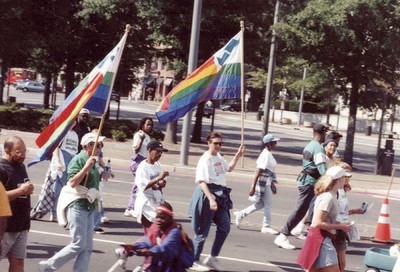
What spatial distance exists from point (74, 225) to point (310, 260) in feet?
8.62

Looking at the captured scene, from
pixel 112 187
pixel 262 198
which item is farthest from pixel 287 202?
pixel 262 198

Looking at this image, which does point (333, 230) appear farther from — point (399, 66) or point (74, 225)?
point (399, 66)

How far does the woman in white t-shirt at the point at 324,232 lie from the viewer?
9.52 metres

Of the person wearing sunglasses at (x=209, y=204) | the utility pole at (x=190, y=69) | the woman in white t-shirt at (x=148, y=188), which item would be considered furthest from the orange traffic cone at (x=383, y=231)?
the utility pole at (x=190, y=69)

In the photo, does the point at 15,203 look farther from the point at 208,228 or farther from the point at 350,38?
the point at 350,38

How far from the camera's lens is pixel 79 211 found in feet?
32.3

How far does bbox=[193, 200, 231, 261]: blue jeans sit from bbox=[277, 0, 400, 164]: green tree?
19.6m

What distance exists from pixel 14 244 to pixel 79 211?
1.18 m

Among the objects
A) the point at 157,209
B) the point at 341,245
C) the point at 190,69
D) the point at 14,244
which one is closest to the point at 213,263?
the point at 341,245

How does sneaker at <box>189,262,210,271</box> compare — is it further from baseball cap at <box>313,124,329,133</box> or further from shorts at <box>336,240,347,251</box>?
baseball cap at <box>313,124,329,133</box>

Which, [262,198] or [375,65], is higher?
[375,65]

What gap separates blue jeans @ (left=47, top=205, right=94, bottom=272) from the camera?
9672 millimetres

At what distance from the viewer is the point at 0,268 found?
1080 cm

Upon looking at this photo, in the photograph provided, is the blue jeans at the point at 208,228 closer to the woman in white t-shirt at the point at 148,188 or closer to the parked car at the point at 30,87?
the woman in white t-shirt at the point at 148,188
